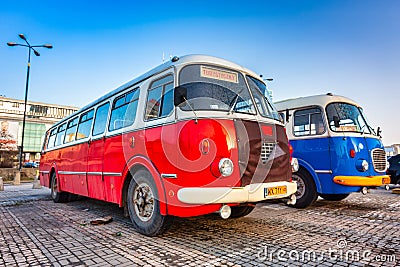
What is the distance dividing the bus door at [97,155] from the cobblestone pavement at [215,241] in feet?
2.31

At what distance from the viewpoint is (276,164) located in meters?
4.55

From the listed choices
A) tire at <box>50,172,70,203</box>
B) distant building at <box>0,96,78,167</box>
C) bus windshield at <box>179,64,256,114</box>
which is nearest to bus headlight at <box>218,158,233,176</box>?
bus windshield at <box>179,64,256,114</box>

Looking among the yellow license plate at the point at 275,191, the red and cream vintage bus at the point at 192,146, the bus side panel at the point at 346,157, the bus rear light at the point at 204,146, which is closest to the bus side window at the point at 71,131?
the red and cream vintage bus at the point at 192,146

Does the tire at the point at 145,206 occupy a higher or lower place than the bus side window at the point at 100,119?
lower

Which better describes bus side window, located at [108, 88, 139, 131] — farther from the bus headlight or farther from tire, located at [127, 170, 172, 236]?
the bus headlight

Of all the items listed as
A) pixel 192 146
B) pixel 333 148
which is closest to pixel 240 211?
pixel 192 146

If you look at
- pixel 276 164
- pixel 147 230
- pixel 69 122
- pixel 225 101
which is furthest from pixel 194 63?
pixel 69 122

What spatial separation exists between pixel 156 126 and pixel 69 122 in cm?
575

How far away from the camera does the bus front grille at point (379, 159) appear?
22.4ft

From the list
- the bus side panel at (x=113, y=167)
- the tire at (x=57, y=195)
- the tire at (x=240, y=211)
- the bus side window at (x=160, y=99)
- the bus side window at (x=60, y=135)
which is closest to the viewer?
the bus side window at (x=160, y=99)

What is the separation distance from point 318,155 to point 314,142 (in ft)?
1.21

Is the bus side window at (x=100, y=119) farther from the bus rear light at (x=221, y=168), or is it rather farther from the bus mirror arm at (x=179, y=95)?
the bus rear light at (x=221, y=168)

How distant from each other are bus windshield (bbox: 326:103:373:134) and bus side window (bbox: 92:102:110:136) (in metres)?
5.58

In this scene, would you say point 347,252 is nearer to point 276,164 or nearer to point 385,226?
A: point 276,164
